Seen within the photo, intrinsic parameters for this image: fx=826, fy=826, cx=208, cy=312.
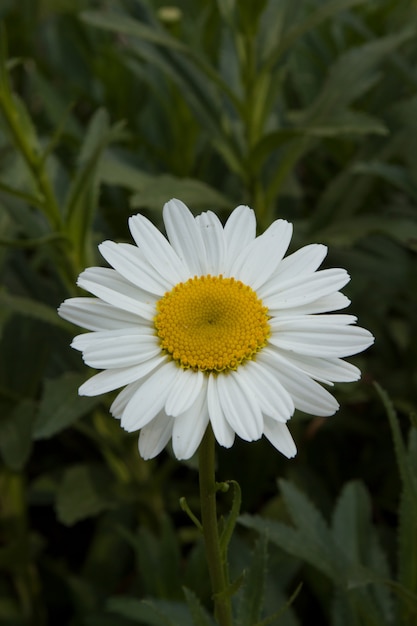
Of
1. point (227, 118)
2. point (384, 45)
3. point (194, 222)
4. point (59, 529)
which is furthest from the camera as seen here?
point (59, 529)

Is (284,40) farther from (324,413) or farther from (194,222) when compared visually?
(324,413)

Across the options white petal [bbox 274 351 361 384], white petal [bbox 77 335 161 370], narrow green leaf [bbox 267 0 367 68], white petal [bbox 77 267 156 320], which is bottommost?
white petal [bbox 77 335 161 370]

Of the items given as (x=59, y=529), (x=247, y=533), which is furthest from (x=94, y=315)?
(x=59, y=529)

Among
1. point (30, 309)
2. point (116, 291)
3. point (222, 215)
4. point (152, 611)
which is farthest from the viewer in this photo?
point (222, 215)

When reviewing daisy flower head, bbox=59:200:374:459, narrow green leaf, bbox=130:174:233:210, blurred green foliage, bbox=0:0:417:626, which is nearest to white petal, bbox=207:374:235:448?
daisy flower head, bbox=59:200:374:459

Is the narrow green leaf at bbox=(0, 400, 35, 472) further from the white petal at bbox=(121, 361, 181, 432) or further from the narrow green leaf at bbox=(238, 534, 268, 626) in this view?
the white petal at bbox=(121, 361, 181, 432)

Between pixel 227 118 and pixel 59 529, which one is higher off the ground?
pixel 227 118

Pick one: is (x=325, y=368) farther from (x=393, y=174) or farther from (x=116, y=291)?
(x=393, y=174)

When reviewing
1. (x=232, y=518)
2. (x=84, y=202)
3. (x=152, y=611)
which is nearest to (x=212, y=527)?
(x=232, y=518)
